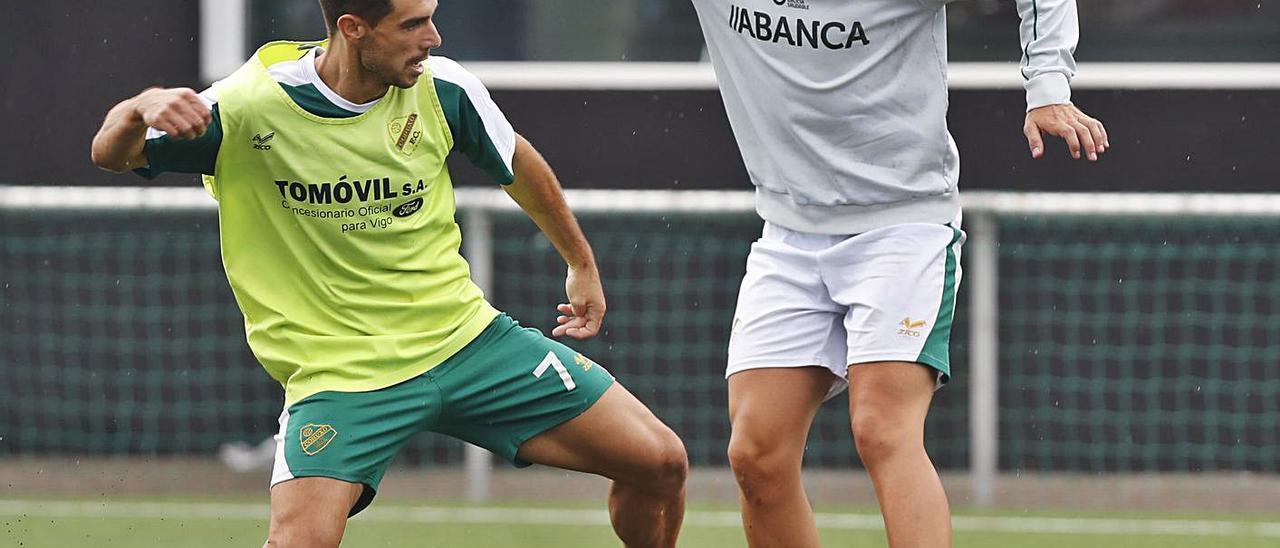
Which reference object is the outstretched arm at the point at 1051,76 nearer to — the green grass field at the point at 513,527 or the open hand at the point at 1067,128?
the open hand at the point at 1067,128

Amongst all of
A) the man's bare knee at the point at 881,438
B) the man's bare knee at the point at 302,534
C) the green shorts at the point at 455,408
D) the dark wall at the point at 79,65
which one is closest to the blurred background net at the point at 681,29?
the dark wall at the point at 79,65

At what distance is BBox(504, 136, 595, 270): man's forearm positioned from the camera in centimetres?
484

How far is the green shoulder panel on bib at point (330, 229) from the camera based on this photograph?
4.48m

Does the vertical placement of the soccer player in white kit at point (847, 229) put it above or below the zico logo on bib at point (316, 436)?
above

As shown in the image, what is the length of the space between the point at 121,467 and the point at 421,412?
5.11 m

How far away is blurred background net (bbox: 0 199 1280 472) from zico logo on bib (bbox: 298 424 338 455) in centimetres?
452

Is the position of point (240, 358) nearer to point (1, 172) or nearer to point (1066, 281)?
point (1, 172)

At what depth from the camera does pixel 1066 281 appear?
891 centimetres

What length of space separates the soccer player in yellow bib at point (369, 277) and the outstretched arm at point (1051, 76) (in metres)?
1.19

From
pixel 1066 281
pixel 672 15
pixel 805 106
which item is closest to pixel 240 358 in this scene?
pixel 672 15

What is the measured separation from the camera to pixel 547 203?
15.9ft

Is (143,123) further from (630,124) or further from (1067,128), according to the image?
(630,124)

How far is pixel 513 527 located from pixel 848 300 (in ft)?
11.0

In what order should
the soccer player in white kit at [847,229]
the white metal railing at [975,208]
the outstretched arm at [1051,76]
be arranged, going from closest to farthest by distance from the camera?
1. the outstretched arm at [1051,76]
2. the soccer player in white kit at [847,229]
3. the white metal railing at [975,208]
